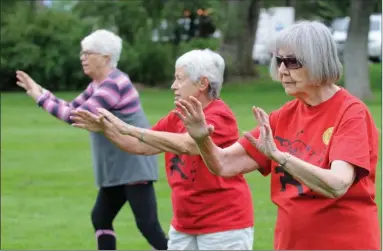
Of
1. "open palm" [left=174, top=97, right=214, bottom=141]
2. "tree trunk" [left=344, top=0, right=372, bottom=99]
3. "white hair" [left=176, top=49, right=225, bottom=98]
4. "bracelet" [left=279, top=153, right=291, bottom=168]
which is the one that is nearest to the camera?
"bracelet" [left=279, top=153, right=291, bottom=168]

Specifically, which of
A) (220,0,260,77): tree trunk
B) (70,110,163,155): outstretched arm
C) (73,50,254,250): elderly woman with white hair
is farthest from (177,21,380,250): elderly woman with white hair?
(220,0,260,77): tree trunk

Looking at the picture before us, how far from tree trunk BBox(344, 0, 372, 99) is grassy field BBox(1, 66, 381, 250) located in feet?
24.1

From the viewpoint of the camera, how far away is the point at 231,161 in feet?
17.2

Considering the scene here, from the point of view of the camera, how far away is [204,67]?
6777mm

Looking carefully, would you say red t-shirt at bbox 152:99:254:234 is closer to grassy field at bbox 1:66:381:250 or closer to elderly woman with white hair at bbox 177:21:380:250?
elderly woman with white hair at bbox 177:21:380:250

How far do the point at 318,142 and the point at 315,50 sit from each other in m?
0.39

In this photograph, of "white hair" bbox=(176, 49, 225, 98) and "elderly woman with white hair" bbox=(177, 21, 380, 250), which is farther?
"white hair" bbox=(176, 49, 225, 98)

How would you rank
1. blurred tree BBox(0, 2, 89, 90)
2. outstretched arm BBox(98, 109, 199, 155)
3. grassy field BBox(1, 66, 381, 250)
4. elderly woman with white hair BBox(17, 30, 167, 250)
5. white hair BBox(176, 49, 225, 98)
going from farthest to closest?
1. blurred tree BBox(0, 2, 89, 90)
2. grassy field BBox(1, 66, 381, 250)
3. elderly woman with white hair BBox(17, 30, 167, 250)
4. white hair BBox(176, 49, 225, 98)
5. outstretched arm BBox(98, 109, 199, 155)

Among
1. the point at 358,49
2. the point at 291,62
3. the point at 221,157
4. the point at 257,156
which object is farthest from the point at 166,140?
the point at 358,49

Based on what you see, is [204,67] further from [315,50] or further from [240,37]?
[240,37]

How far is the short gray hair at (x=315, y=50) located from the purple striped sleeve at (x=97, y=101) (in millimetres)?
4026

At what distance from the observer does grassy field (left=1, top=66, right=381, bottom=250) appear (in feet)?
37.5

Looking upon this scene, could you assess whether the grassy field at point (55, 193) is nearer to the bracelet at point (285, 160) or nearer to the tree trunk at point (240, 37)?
the bracelet at point (285, 160)

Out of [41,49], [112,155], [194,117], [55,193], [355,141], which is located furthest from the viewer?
[41,49]
